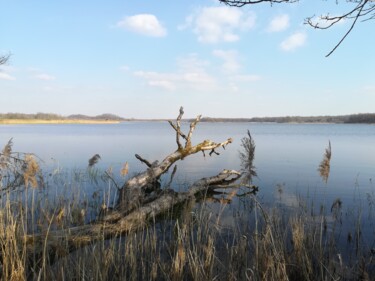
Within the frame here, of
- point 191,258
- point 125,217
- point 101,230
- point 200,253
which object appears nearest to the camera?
point 191,258

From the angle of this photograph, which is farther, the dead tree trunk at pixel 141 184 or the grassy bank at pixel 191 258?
the dead tree trunk at pixel 141 184

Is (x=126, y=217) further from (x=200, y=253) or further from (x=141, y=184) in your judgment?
(x=141, y=184)

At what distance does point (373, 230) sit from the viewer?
6.27 m

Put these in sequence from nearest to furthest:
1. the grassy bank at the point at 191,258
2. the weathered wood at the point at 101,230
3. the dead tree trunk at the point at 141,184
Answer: the grassy bank at the point at 191,258
the weathered wood at the point at 101,230
the dead tree trunk at the point at 141,184

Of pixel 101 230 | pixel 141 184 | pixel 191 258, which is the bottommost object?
pixel 101 230

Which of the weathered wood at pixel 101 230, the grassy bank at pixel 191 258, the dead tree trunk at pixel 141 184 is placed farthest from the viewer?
the dead tree trunk at pixel 141 184

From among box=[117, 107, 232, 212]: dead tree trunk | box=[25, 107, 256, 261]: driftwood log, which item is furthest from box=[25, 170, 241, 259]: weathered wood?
box=[117, 107, 232, 212]: dead tree trunk

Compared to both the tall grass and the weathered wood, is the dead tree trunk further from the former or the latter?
the tall grass

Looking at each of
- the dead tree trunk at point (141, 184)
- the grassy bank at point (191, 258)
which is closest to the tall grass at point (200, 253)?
the grassy bank at point (191, 258)

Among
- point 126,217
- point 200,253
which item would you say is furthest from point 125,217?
point 200,253

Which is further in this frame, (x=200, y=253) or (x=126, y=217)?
(x=126, y=217)

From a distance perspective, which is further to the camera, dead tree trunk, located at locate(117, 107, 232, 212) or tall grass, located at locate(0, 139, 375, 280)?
dead tree trunk, located at locate(117, 107, 232, 212)

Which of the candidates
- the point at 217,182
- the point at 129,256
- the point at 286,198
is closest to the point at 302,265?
the point at 129,256

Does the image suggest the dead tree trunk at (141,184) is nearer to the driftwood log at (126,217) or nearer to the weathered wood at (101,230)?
the driftwood log at (126,217)
